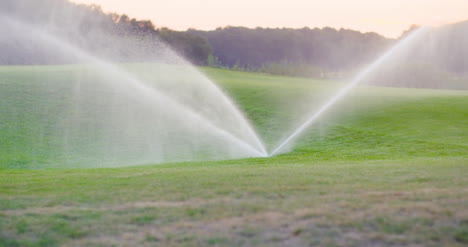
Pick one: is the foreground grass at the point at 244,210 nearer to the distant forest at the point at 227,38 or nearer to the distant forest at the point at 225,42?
the distant forest at the point at 225,42

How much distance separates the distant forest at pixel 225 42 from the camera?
125 ft

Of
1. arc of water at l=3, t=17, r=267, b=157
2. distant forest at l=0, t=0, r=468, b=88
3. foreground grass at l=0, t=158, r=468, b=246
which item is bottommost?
foreground grass at l=0, t=158, r=468, b=246

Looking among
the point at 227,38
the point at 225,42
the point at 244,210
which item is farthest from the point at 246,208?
the point at 227,38

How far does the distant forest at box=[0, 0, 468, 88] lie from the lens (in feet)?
125

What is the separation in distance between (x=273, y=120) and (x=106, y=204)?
48.9 ft

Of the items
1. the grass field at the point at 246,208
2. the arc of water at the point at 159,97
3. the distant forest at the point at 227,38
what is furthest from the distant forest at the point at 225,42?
the grass field at the point at 246,208

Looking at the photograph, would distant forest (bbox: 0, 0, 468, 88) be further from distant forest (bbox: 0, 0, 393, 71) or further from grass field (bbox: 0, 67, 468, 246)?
grass field (bbox: 0, 67, 468, 246)

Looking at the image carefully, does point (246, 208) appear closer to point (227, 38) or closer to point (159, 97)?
point (159, 97)

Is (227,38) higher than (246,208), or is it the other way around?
(227,38)

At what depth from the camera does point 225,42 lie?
80.1 metres

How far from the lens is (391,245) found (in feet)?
12.8

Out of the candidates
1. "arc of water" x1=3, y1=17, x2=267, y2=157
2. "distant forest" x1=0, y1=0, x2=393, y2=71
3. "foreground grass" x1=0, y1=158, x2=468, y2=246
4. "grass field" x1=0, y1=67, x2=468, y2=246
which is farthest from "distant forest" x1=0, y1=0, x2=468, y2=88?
"foreground grass" x1=0, y1=158, x2=468, y2=246

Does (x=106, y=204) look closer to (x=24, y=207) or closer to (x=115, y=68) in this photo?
(x=24, y=207)

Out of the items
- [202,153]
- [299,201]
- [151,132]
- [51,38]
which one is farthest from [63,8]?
[299,201]
